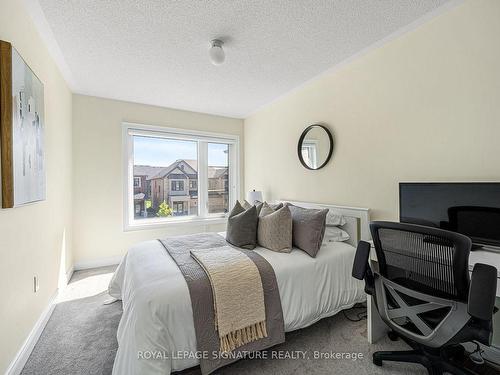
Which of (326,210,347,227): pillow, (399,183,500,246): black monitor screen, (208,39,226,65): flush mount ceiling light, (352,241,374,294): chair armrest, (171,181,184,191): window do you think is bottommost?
(352,241,374,294): chair armrest

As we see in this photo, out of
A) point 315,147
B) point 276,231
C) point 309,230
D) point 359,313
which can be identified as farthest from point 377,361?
point 315,147

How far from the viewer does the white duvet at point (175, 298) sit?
4.15 ft

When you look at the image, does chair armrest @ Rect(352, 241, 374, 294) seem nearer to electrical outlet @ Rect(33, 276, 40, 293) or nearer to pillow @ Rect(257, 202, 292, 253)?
pillow @ Rect(257, 202, 292, 253)

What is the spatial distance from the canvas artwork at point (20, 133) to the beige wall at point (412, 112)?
274 centimetres

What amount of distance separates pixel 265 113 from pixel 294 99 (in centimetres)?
75

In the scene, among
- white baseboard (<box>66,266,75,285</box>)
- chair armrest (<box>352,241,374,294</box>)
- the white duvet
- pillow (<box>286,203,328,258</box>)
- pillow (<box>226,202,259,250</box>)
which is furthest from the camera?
white baseboard (<box>66,266,75,285</box>)

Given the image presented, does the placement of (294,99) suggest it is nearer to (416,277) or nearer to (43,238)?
(416,277)

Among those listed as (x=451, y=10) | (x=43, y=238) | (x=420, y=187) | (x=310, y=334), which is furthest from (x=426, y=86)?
(x=43, y=238)

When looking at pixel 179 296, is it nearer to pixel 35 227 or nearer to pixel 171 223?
pixel 35 227

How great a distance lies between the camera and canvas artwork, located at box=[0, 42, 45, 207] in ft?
4.36

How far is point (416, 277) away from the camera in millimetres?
1296

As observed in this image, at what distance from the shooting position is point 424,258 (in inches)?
48.8

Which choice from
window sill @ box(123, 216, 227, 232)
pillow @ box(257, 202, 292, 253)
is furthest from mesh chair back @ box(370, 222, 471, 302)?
window sill @ box(123, 216, 227, 232)

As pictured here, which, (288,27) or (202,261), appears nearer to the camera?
(202,261)
